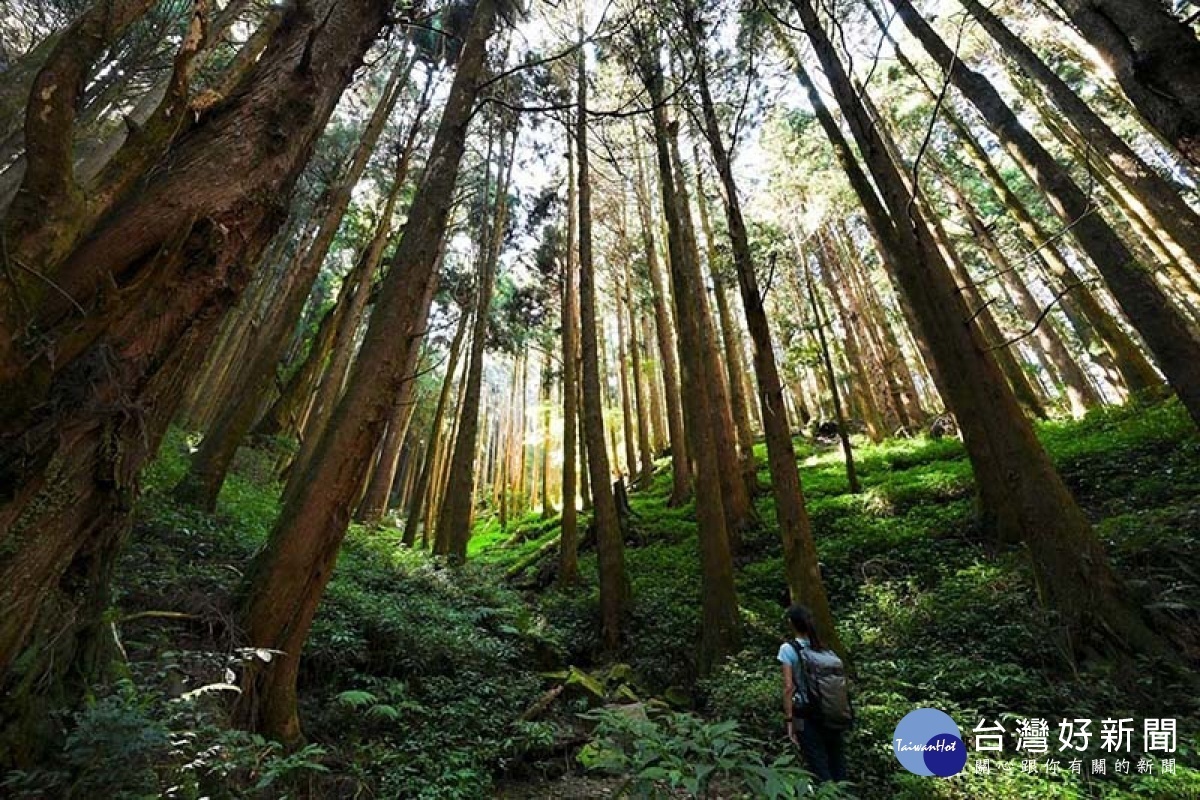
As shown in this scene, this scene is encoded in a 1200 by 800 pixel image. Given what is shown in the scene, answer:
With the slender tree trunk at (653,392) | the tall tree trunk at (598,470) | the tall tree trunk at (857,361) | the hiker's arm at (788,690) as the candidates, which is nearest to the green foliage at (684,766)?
the hiker's arm at (788,690)

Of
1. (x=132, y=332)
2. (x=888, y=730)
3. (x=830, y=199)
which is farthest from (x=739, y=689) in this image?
(x=830, y=199)

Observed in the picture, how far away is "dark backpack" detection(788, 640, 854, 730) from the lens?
361 centimetres

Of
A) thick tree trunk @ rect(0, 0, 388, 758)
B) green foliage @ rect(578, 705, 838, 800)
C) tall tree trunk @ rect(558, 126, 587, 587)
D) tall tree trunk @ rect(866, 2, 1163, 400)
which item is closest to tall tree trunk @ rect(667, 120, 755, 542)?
tall tree trunk @ rect(558, 126, 587, 587)

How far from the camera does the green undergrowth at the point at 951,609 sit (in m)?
3.81

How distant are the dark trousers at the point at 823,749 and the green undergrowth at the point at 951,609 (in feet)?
0.96

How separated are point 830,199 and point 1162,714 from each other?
13.1m

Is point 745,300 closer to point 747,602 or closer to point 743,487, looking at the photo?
point 747,602

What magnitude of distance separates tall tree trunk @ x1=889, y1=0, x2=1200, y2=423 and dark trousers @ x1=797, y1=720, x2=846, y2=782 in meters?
4.27

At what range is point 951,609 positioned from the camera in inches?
218

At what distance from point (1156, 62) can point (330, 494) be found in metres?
4.98

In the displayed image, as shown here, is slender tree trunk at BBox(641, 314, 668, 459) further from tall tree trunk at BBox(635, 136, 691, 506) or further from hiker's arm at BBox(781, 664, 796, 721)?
hiker's arm at BBox(781, 664, 796, 721)

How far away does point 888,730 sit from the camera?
4031mm

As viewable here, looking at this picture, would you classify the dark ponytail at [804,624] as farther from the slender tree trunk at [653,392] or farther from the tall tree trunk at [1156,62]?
the slender tree trunk at [653,392]

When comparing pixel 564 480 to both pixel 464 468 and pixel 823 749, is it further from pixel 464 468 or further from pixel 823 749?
pixel 823 749
